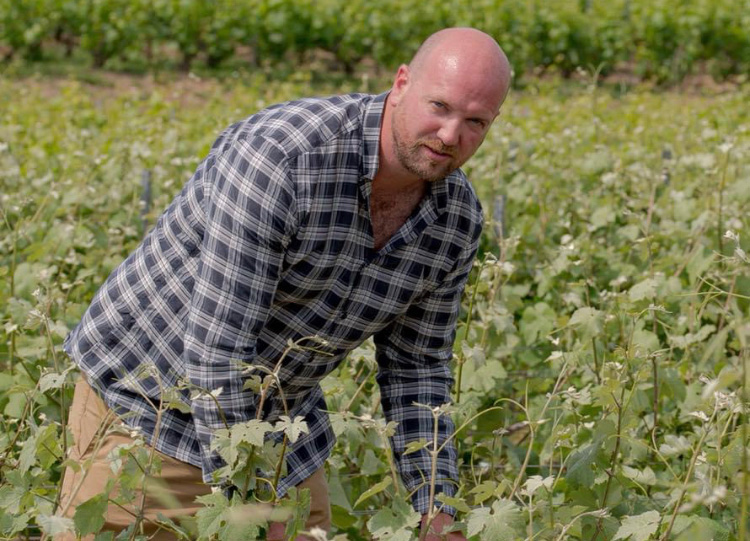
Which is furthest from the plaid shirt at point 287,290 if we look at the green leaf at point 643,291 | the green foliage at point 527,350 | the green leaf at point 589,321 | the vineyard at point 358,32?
the vineyard at point 358,32

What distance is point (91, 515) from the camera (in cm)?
204

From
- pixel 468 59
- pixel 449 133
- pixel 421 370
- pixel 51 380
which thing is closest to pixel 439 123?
pixel 449 133

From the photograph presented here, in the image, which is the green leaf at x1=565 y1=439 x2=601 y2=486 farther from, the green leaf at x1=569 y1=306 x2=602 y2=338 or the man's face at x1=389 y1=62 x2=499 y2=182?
the man's face at x1=389 y1=62 x2=499 y2=182

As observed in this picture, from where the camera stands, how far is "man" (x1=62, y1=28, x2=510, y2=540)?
212cm

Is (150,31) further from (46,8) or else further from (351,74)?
(351,74)

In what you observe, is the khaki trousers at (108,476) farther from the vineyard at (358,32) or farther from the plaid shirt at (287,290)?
the vineyard at (358,32)

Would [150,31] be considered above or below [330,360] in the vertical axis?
below

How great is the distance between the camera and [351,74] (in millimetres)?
13906

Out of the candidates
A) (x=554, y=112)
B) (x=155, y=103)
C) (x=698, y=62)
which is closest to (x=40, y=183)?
(x=155, y=103)

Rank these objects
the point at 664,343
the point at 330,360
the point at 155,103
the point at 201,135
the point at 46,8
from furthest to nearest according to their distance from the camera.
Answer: the point at 46,8 < the point at 155,103 < the point at 201,135 < the point at 664,343 < the point at 330,360

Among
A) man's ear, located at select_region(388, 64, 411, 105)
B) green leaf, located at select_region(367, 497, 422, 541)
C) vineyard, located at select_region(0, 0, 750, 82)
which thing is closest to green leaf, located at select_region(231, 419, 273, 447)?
green leaf, located at select_region(367, 497, 422, 541)

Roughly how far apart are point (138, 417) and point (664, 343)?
6.46 feet

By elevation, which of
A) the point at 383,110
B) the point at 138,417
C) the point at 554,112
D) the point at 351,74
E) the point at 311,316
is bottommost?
the point at 351,74

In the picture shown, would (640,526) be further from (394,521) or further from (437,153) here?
(437,153)
